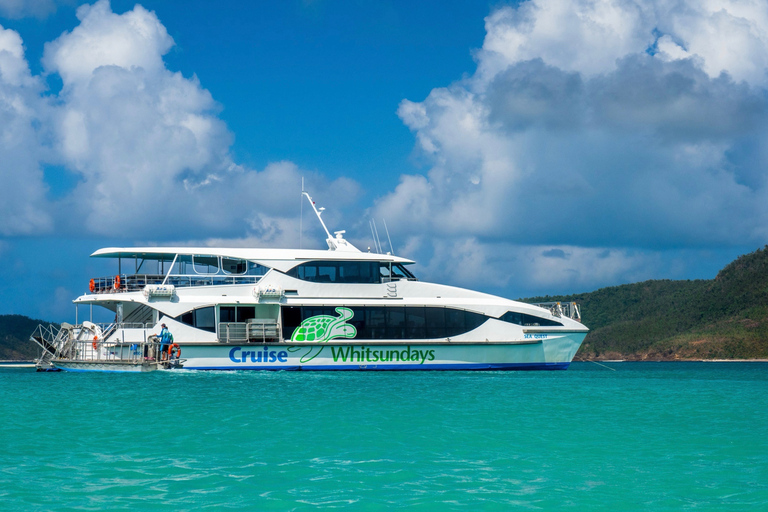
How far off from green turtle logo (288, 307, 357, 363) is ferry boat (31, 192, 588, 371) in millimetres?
37

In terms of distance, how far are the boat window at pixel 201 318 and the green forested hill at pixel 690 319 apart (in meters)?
48.1

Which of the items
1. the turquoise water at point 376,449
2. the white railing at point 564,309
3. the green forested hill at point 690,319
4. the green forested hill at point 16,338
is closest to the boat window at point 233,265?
the turquoise water at point 376,449

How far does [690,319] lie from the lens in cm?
7862

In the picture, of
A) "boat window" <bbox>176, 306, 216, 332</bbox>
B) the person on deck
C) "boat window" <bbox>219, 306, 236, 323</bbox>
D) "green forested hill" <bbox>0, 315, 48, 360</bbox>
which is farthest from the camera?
"green forested hill" <bbox>0, 315, 48, 360</bbox>

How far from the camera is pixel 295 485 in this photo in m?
8.68

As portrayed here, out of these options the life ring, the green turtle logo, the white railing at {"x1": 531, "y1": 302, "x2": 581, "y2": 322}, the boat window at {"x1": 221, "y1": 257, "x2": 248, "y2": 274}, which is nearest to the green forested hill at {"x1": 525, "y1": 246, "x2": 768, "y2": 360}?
the white railing at {"x1": 531, "y1": 302, "x2": 581, "y2": 322}

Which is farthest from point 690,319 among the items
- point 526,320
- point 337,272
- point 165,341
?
point 165,341

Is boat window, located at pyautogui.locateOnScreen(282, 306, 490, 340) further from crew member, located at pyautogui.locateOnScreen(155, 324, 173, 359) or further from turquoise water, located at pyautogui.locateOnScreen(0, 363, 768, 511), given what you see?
turquoise water, located at pyautogui.locateOnScreen(0, 363, 768, 511)

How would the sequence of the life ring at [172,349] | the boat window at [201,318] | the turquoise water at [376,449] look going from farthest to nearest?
the boat window at [201,318] → the life ring at [172,349] → the turquoise water at [376,449]

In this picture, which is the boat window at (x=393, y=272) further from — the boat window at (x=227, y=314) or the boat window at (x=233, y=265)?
the boat window at (x=227, y=314)

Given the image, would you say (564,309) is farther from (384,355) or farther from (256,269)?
(256,269)

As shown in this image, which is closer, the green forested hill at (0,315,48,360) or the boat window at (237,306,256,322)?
the boat window at (237,306,256,322)

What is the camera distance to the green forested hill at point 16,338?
91.0 m

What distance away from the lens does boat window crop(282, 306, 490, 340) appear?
26297 mm
